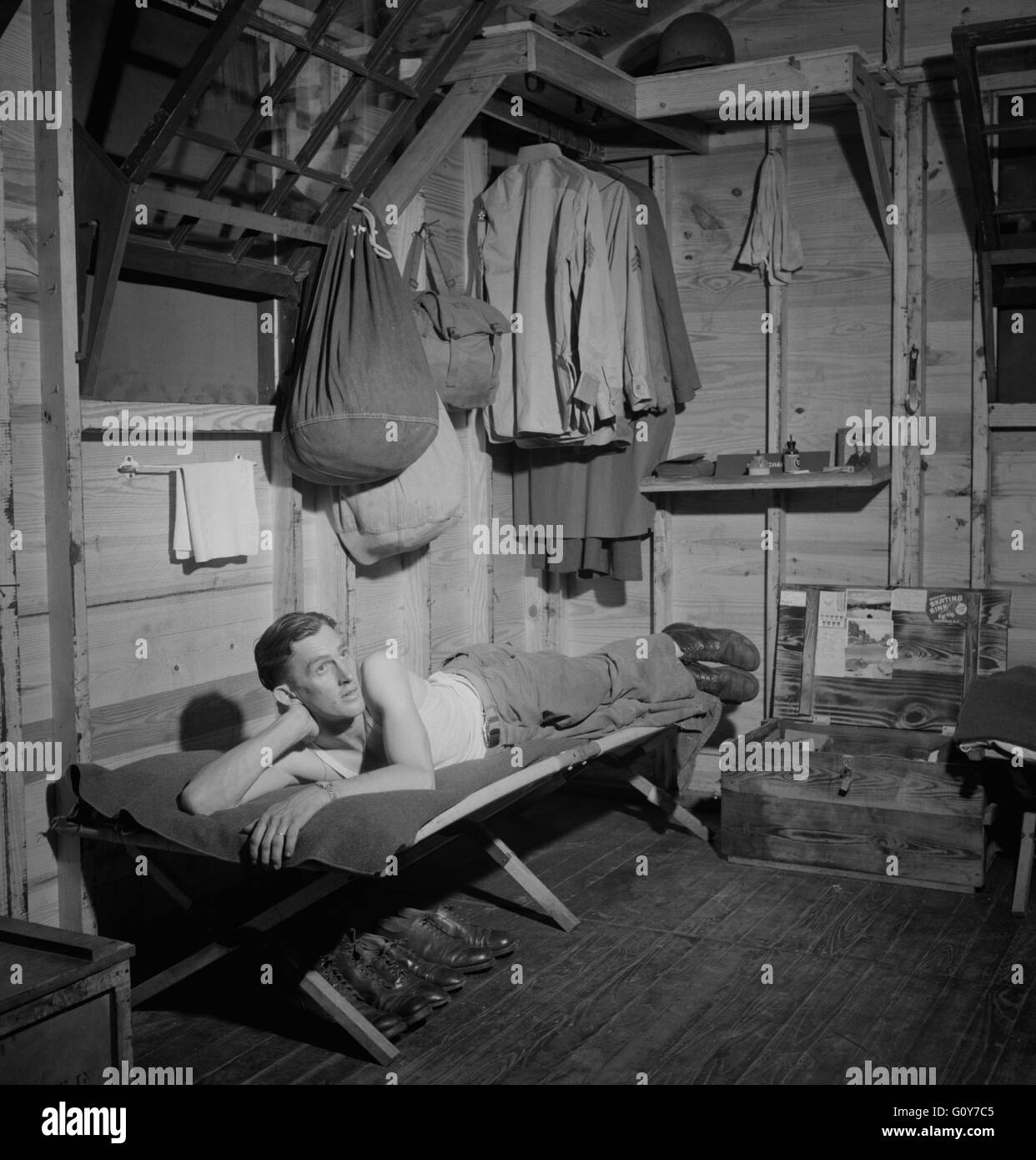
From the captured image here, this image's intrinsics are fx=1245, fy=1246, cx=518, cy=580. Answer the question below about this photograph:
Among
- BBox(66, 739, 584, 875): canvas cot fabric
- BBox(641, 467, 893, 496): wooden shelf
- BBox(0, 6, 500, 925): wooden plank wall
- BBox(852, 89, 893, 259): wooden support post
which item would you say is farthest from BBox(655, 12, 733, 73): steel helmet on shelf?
BBox(66, 739, 584, 875): canvas cot fabric

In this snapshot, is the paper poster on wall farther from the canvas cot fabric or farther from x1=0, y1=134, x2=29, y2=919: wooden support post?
x1=0, y1=134, x2=29, y2=919: wooden support post

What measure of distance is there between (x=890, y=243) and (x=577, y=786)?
2423 mm

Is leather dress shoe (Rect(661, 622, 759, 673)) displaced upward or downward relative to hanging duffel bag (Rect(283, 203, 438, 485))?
downward

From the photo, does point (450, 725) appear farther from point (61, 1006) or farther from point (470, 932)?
point (61, 1006)

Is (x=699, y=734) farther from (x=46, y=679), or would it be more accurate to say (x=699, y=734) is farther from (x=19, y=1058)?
(x=19, y=1058)

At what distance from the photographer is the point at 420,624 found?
421 cm

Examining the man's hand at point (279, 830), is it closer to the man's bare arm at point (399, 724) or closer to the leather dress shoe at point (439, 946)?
the man's bare arm at point (399, 724)

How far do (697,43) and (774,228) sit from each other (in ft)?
2.38

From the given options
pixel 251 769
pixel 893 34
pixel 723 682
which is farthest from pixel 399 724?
pixel 893 34

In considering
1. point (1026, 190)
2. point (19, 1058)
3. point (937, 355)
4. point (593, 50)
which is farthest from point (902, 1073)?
point (593, 50)

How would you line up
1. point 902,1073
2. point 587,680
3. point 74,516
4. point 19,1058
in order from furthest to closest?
point 587,680
point 74,516
point 902,1073
point 19,1058

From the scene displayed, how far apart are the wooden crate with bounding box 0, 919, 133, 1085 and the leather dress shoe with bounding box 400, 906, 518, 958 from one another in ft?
4.08

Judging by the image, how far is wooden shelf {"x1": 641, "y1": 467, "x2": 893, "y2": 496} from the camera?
14.4 feet

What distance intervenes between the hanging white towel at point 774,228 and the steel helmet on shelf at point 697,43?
1.48 feet
